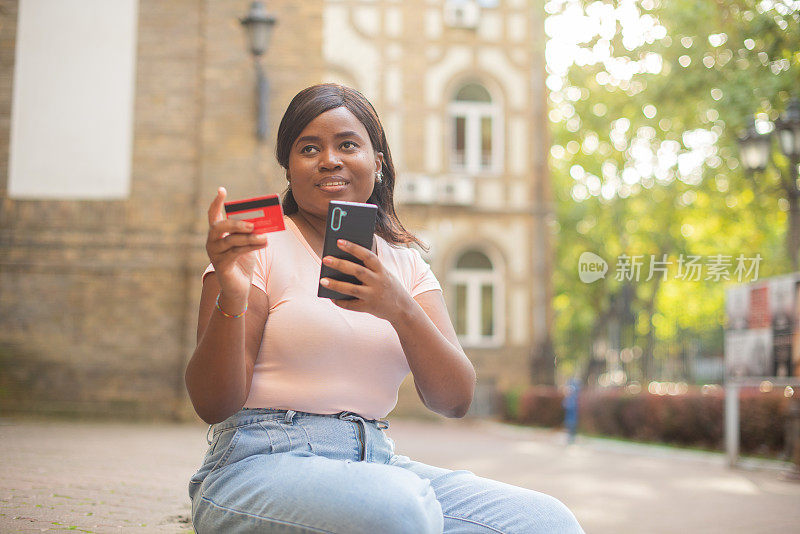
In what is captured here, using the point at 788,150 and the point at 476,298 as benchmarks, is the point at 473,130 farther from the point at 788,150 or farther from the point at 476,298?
the point at 788,150

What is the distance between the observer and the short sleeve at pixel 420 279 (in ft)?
8.69

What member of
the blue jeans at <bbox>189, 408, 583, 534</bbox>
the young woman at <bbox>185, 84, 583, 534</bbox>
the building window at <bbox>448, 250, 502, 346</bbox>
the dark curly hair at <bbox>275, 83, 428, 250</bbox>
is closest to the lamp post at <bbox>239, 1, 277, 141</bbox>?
the dark curly hair at <bbox>275, 83, 428, 250</bbox>

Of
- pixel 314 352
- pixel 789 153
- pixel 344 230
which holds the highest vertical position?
pixel 789 153

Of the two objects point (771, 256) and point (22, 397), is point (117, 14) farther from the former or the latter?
point (771, 256)

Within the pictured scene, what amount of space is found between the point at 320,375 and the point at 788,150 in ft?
35.2

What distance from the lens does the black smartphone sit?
2.08 m

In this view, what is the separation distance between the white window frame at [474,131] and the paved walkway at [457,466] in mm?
8187

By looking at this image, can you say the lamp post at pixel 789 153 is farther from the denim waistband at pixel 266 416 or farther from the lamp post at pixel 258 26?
the denim waistband at pixel 266 416

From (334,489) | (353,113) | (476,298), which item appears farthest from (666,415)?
(334,489)

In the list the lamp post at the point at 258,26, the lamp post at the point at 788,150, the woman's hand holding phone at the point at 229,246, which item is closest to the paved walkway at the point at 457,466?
the woman's hand holding phone at the point at 229,246

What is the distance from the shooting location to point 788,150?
11.6 meters

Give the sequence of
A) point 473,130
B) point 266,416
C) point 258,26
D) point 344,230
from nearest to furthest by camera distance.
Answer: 1. point 344,230
2. point 266,416
3. point 258,26
4. point 473,130

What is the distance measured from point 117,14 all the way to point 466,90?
14.8m

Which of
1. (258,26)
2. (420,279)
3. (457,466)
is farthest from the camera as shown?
(258,26)
